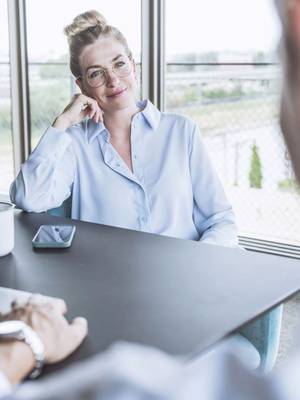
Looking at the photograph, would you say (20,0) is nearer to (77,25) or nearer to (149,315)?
(77,25)

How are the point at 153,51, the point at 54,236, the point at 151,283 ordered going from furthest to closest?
the point at 153,51 < the point at 54,236 < the point at 151,283

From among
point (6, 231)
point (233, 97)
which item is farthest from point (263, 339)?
point (233, 97)

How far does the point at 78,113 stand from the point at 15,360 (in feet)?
4.24

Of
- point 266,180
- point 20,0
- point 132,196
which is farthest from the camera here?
point 20,0

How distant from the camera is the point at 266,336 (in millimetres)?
1596

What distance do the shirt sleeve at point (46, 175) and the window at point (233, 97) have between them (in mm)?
1475

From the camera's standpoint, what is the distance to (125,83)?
6.74 feet

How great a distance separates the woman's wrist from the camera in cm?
85

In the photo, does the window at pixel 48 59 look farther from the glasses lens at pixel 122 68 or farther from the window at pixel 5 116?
the glasses lens at pixel 122 68

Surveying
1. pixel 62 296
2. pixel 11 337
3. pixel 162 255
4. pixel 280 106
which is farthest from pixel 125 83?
pixel 280 106

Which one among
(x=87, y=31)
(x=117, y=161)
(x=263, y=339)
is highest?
Answer: (x=87, y=31)

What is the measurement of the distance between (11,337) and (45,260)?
1.74 feet

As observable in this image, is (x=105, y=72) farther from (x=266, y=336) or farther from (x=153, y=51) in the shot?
(x=153, y=51)

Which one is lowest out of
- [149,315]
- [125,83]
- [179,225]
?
[179,225]
